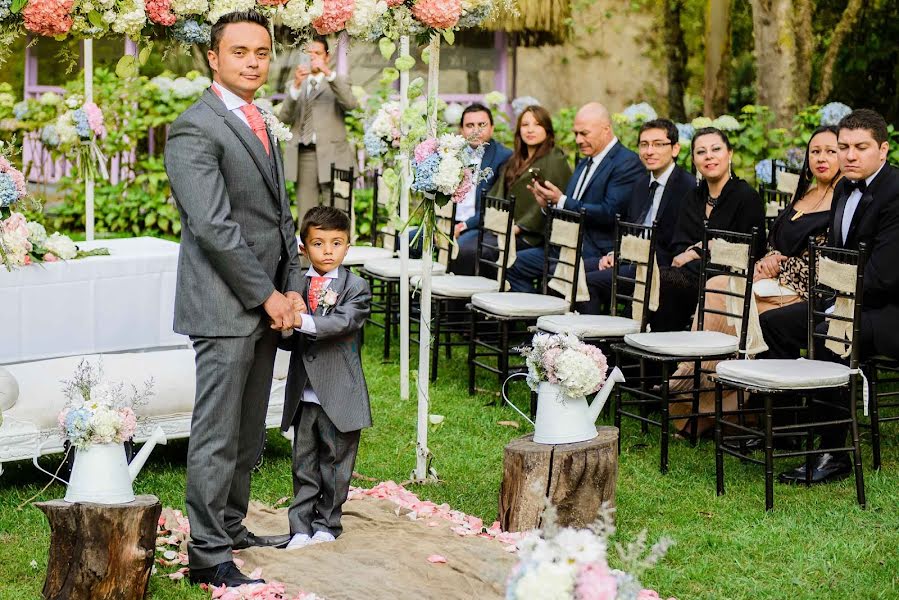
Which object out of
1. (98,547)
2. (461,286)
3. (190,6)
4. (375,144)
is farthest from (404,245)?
(98,547)

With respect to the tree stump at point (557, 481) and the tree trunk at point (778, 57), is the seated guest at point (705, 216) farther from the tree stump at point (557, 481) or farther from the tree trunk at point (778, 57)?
the tree trunk at point (778, 57)

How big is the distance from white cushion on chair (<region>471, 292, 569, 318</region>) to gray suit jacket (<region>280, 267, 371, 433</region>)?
2638 mm

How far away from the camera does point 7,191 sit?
5730 mm

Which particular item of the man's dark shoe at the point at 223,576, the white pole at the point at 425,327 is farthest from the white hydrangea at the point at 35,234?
the man's dark shoe at the point at 223,576

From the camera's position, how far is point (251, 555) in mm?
4895

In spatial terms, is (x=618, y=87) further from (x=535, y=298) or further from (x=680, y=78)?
(x=535, y=298)

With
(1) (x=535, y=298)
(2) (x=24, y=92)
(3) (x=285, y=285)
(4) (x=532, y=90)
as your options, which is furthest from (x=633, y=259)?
(2) (x=24, y=92)

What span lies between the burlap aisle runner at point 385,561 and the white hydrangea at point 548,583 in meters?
1.75

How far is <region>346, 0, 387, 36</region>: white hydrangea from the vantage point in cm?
556

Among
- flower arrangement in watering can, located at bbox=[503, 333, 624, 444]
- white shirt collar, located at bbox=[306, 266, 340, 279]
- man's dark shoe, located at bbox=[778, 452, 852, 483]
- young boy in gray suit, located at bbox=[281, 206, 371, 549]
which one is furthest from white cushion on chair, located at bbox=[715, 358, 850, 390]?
white shirt collar, located at bbox=[306, 266, 340, 279]

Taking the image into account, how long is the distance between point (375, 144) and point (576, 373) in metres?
2.26

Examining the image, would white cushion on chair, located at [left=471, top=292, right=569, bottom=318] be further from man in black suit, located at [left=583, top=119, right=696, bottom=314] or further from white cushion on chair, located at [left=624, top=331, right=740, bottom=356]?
white cushion on chair, located at [left=624, top=331, right=740, bottom=356]

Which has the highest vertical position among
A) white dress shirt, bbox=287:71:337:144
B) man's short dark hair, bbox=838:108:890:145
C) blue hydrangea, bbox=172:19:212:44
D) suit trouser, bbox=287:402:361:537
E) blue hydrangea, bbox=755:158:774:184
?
white dress shirt, bbox=287:71:337:144

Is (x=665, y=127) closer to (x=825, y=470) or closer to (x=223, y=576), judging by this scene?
(x=825, y=470)
